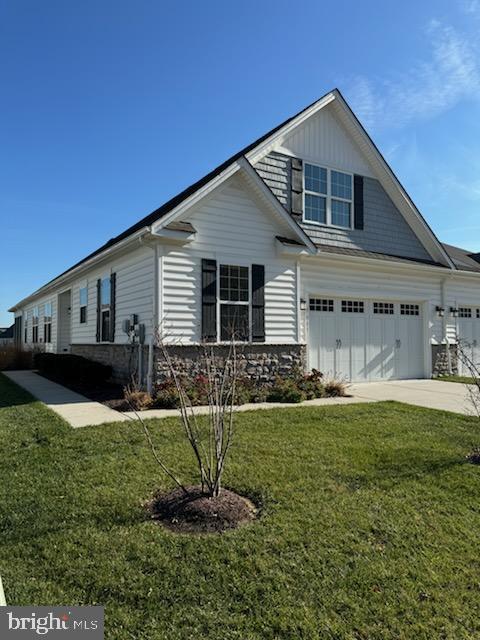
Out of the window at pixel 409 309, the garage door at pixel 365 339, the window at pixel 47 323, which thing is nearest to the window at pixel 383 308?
the garage door at pixel 365 339

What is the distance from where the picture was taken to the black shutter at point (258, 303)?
10.4 m

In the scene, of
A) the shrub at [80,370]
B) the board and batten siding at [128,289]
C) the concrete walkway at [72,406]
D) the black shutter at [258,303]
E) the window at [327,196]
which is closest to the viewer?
the concrete walkway at [72,406]

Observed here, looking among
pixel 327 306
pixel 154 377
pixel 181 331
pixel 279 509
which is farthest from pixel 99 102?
pixel 279 509

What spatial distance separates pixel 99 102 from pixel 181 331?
648cm

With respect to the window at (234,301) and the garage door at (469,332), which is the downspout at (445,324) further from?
the window at (234,301)

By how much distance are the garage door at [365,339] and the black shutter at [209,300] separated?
330cm

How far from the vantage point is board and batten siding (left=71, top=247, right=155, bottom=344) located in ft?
31.7

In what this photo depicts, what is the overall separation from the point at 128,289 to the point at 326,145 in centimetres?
732

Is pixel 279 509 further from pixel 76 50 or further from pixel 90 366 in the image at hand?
pixel 76 50

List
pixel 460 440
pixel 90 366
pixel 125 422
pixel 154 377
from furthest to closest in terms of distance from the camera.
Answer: pixel 90 366, pixel 154 377, pixel 125 422, pixel 460 440

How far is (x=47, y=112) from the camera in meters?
11.0

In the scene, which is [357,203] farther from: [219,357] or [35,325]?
[35,325]

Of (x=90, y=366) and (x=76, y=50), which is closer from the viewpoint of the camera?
(x=76, y=50)

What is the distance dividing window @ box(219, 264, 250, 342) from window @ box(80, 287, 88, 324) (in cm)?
663
